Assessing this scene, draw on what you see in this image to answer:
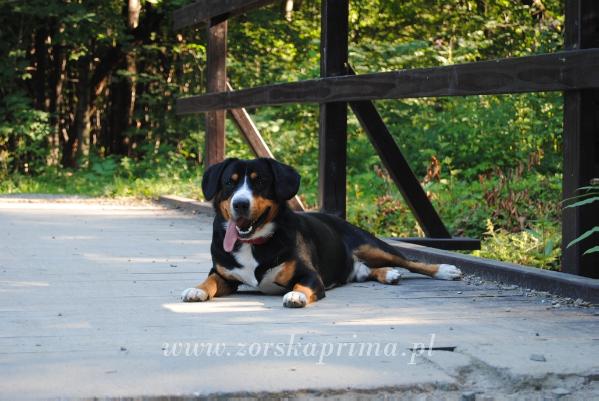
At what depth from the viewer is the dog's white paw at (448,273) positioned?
5.86 metres

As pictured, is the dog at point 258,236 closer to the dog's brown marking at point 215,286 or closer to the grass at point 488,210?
the dog's brown marking at point 215,286

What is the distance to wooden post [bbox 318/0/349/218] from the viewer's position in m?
7.30

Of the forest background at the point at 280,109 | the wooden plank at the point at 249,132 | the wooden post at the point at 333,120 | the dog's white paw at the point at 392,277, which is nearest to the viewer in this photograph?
the dog's white paw at the point at 392,277

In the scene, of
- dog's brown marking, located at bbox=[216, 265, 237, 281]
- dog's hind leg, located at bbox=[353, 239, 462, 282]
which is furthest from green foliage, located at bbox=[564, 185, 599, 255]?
dog's brown marking, located at bbox=[216, 265, 237, 281]

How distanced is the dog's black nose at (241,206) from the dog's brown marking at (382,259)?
116 cm

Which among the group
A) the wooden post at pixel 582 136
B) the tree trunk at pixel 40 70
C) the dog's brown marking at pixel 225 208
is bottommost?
the dog's brown marking at pixel 225 208

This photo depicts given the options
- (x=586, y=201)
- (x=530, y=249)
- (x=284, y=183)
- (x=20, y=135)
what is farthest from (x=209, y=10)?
(x=20, y=135)

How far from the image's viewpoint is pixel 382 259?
6098mm

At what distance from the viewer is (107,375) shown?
10.5 ft

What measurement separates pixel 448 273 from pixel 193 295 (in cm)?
171

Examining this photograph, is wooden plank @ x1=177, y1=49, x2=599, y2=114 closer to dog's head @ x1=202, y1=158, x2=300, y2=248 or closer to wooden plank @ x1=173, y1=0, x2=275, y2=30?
dog's head @ x1=202, y1=158, x2=300, y2=248

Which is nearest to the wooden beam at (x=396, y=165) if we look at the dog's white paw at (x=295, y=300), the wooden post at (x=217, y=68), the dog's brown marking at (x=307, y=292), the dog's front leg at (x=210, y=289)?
the dog's front leg at (x=210, y=289)

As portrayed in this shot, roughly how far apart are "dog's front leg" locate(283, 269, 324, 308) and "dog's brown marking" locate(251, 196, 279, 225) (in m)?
0.35

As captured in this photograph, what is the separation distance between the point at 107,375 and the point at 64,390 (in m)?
0.22
